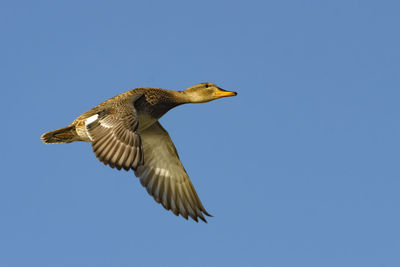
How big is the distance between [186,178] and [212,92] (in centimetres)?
266

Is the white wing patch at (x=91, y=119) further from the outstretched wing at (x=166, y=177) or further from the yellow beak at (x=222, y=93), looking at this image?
the yellow beak at (x=222, y=93)

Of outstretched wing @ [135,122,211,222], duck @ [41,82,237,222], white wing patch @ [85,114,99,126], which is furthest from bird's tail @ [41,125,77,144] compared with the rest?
outstretched wing @ [135,122,211,222]

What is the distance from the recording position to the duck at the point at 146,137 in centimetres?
1143

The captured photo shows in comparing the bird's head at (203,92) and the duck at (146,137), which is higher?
the bird's head at (203,92)

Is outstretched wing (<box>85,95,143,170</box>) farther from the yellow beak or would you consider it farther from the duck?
the yellow beak

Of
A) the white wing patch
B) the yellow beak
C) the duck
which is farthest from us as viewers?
the yellow beak

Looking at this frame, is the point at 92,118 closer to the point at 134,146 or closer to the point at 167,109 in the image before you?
the point at 134,146

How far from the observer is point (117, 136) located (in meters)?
11.7

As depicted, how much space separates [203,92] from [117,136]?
167 inches

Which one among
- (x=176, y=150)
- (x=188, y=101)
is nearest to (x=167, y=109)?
(x=188, y=101)

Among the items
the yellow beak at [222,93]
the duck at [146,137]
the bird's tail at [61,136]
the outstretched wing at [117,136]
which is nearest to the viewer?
the outstretched wing at [117,136]

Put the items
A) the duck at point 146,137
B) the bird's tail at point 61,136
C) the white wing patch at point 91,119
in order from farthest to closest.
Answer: the bird's tail at point 61,136 → the white wing patch at point 91,119 → the duck at point 146,137

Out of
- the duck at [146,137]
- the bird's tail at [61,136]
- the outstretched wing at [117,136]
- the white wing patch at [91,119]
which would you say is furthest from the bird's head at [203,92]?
the white wing patch at [91,119]

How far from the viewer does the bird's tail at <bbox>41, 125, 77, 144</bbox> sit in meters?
13.9
